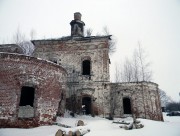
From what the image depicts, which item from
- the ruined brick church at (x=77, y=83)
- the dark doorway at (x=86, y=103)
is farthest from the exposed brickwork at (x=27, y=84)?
the dark doorway at (x=86, y=103)

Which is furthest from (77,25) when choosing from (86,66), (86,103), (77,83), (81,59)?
(86,103)

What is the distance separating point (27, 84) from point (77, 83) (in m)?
7.31

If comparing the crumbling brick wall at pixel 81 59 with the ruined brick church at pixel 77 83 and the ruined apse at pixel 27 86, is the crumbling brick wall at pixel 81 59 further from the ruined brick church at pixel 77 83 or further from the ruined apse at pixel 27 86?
the ruined apse at pixel 27 86

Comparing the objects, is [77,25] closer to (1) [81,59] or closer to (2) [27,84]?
(1) [81,59]

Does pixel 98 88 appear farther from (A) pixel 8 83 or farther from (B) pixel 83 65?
(A) pixel 8 83

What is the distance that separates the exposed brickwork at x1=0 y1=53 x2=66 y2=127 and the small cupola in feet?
29.9

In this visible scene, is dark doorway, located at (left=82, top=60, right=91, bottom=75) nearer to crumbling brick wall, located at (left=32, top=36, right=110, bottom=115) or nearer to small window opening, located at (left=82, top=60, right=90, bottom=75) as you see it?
small window opening, located at (left=82, top=60, right=90, bottom=75)

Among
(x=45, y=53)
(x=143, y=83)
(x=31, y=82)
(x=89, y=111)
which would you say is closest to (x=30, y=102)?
(x=31, y=82)

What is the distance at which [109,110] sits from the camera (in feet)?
57.5

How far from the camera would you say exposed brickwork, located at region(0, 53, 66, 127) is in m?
10.8

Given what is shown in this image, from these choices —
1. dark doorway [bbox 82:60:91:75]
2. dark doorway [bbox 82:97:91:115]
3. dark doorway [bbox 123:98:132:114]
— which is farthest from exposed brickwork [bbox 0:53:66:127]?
dark doorway [bbox 123:98:132:114]

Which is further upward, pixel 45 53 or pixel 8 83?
pixel 45 53

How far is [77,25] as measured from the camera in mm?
21812

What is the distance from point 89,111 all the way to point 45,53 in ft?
26.5
